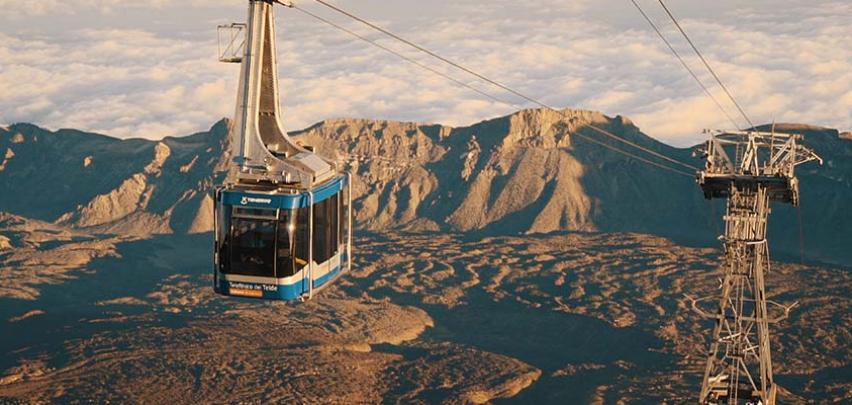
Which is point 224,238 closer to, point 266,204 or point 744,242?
point 266,204

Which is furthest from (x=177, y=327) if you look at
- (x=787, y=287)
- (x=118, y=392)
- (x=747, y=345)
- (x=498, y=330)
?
(x=747, y=345)

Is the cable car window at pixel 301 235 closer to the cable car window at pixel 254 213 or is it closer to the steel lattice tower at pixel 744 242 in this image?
the cable car window at pixel 254 213

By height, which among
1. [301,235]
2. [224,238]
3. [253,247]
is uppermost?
[301,235]

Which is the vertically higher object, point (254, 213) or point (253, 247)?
point (254, 213)

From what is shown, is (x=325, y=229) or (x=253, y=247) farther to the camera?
(x=325, y=229)

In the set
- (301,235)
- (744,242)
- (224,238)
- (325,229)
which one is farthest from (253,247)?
(744,242)

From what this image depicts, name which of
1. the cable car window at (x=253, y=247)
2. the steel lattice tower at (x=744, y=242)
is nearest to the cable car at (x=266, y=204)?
the cable car window at (x=253, y=247)

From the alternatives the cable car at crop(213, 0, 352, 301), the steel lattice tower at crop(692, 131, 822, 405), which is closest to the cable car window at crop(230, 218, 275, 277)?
the cable car at crop(213, 0, 352, 301)
